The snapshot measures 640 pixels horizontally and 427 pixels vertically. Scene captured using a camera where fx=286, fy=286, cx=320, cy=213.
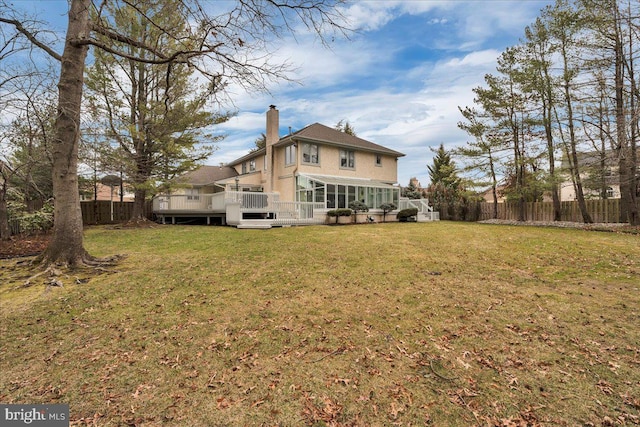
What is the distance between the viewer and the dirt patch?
8.13 metres

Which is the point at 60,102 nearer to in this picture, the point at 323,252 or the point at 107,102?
the point at 323,252

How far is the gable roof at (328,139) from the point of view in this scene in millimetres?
19250

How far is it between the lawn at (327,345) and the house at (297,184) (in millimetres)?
9681

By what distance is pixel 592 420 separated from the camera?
2.58m

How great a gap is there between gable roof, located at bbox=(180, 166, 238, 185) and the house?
1.34 feet

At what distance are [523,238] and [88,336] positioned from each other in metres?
13.5

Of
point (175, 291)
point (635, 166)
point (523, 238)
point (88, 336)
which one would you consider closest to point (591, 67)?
point (635, 166)

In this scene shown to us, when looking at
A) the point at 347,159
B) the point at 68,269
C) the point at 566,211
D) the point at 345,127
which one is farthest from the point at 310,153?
the point at 345,127

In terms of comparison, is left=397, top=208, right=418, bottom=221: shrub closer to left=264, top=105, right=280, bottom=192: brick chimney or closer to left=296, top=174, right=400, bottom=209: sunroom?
left=296, top=174, right=400, bottom=209: sunroom

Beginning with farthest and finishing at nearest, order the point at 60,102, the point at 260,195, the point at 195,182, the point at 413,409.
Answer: the point at 195,182 < the point at 260,195 < the point at 60,102 < the point at 413,409

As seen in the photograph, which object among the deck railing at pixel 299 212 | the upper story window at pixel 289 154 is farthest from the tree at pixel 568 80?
the upper story window at pixel 289 154

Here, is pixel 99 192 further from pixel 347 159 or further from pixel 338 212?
pixel 347 159

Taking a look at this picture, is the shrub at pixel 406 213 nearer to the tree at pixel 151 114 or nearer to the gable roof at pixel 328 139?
the gable roof at pixel 328 139

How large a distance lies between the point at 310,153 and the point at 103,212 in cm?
1439
